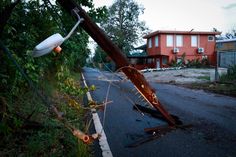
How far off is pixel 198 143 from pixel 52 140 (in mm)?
2689

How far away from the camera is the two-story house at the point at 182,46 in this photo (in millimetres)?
46531

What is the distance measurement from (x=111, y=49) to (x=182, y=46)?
44664 mm

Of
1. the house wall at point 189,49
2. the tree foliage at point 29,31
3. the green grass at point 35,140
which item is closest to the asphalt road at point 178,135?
the green grass at point 35,140

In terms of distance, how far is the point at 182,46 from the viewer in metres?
47.5

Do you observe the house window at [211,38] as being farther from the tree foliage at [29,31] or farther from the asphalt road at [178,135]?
the tree foliage at [29,31]

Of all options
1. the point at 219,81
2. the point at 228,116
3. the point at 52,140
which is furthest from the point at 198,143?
the point at 219,81

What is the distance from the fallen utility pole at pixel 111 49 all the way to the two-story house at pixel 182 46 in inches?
1651

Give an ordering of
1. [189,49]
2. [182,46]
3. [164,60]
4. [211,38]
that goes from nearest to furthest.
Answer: [182,46], [189,49], [164,60], [211,38]

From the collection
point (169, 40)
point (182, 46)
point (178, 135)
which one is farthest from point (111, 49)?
point (182, 46)

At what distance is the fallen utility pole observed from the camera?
4.04 metres

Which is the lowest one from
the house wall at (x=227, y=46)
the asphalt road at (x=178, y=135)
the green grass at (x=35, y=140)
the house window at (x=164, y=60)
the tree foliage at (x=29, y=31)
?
the asphalt road at (x=178, y=135)

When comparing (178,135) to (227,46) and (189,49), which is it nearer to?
(227,46)

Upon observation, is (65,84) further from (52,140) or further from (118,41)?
(118,41)

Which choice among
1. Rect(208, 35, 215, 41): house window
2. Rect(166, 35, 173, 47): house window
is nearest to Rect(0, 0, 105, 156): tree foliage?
Rect(166, 35, 173, 47): house window
